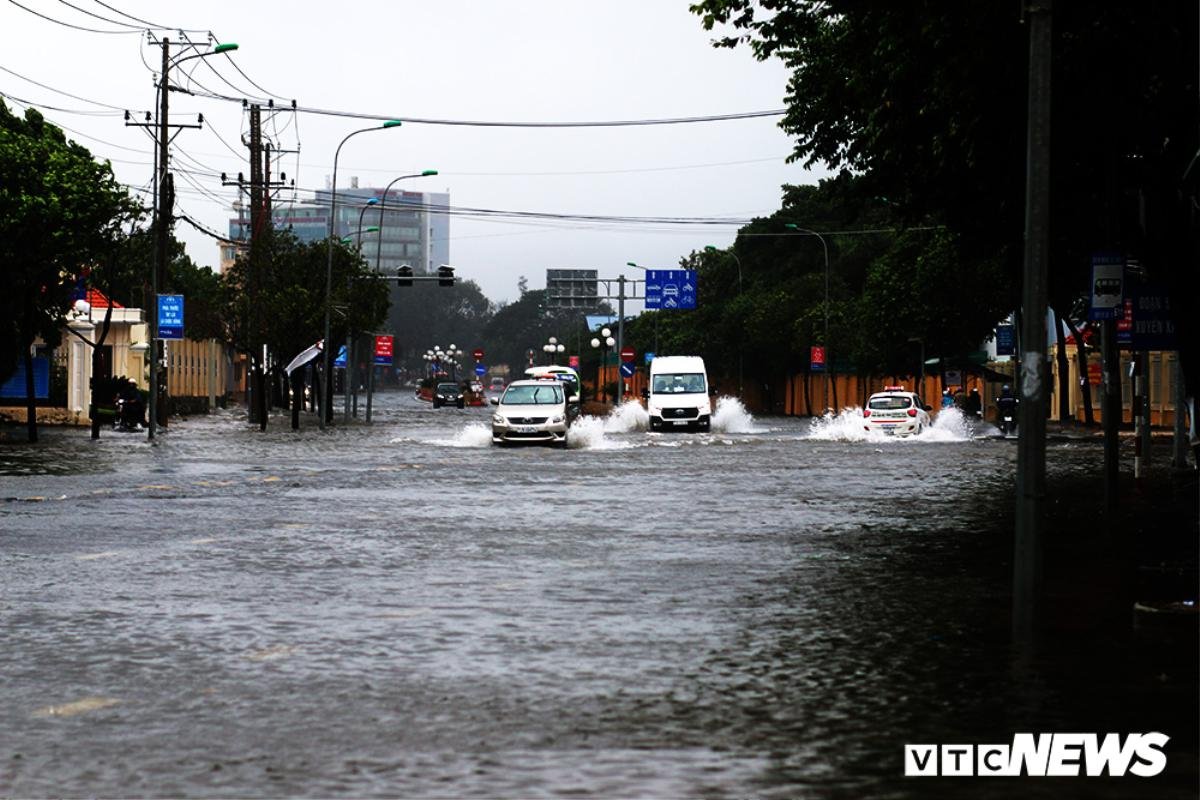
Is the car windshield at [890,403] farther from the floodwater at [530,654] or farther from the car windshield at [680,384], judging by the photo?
the floodwater at [530,654]

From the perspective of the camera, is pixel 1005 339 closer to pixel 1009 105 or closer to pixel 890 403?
pixel 890 403

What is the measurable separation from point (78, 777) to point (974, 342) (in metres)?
75.4

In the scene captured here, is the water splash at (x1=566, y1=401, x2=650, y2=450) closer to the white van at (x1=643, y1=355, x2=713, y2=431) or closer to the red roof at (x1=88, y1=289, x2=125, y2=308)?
the white van at (x1=643, y1=355, x2=713, y2=431)

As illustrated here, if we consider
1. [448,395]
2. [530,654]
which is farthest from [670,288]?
[530,654]

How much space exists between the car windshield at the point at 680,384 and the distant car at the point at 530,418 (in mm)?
15507

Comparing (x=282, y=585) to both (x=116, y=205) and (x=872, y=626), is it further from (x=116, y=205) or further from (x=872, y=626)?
(x=116, y=205)

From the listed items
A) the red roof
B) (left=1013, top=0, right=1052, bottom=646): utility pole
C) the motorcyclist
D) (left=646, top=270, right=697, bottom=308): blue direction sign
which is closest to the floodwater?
(left=1013, top=0, right=1052, bottom=646): utility pole

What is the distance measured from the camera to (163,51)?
5409 cm

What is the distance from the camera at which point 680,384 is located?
6247cm

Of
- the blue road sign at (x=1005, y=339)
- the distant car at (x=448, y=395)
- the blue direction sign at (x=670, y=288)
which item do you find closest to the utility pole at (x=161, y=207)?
the blue road sign at (x=1005, y=339)

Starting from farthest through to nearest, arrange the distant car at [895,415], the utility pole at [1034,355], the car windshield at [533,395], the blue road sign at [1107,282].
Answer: the distant car at [895,415], the car windshield at [533,395], the blue road sign at [1107,282], the utility pole at [1034,355]

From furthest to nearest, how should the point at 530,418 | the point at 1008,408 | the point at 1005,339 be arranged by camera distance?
1. the point at 1005,339
2. the point at 1008,408
3. the point at 530,418

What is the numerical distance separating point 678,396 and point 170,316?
17.6 m

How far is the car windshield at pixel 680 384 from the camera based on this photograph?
204ft
